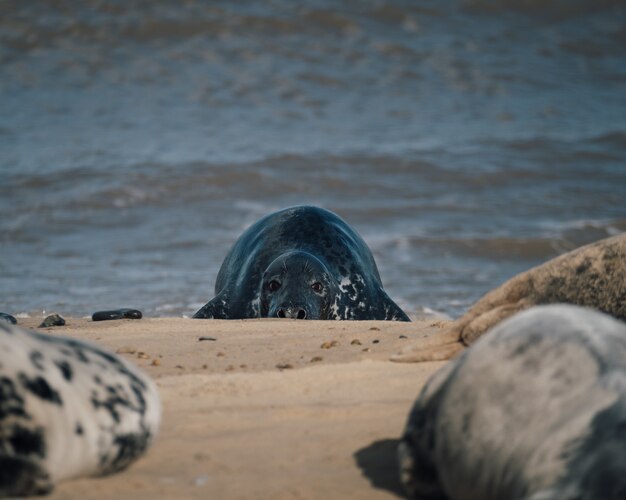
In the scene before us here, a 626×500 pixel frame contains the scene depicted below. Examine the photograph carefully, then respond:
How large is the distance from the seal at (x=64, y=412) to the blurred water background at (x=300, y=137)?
5.41 metres

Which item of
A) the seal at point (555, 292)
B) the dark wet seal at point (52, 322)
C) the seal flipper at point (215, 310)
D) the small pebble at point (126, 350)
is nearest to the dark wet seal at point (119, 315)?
the dark wet seal at point (52, 322)

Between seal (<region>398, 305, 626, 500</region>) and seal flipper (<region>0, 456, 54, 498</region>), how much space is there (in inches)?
37.4

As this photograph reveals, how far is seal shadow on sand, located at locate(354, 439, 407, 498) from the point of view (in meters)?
3.08

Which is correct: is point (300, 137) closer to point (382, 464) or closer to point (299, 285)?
point (299, 285)

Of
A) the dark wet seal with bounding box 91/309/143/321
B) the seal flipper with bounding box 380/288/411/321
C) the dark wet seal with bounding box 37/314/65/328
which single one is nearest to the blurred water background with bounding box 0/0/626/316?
the seal flipper with bounding box 380/288/411/321

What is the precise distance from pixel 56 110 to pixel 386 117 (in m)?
5.75

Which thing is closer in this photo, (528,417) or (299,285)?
(528,417)

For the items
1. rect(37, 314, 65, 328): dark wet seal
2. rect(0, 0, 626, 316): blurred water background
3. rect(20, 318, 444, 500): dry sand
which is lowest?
rect(0, 0, 626, 316): blurred water background

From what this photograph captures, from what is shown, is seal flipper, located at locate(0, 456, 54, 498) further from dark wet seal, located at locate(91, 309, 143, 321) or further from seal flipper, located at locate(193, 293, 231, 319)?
seal flipper, located at locate(193, 293, 231, 319)

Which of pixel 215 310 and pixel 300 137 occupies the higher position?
pixel 215 310

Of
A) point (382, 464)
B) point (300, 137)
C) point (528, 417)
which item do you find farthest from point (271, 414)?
point (300, 137)

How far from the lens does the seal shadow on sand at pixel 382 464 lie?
3.08 metres

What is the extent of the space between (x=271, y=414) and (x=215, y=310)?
12.2 ft

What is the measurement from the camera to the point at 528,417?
268 centimetres
